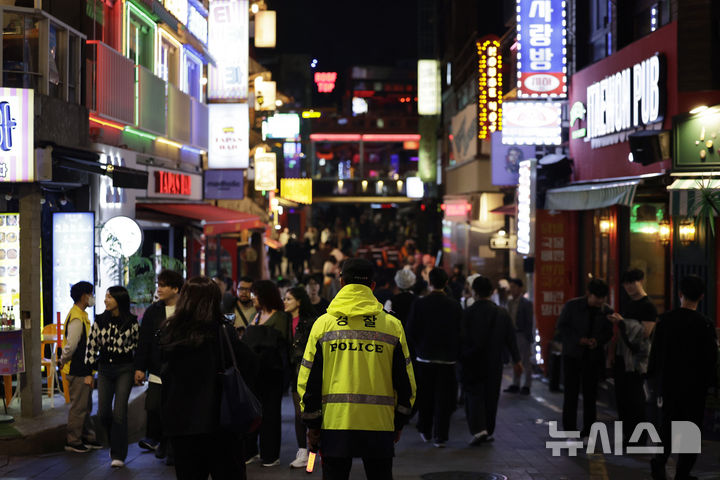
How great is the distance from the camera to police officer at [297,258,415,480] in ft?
20.7

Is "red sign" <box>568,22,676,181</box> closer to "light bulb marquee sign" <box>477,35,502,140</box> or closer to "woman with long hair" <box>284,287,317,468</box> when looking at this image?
"light bulb marquee sign" <box>477,35,502,140</box>

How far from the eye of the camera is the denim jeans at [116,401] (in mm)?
10234

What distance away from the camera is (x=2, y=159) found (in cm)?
1239

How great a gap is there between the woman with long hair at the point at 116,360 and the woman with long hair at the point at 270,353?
136cm

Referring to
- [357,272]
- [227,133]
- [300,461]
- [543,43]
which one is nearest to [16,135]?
[300,461]

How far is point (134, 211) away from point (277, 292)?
8.85 meters

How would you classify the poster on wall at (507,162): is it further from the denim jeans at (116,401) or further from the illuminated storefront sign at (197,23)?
the denim jeans at (116,401)

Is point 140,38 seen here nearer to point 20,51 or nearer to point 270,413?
point 20,51

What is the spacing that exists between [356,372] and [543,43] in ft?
46.7

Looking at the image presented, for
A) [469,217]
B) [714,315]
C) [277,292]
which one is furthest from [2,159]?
[469,217]

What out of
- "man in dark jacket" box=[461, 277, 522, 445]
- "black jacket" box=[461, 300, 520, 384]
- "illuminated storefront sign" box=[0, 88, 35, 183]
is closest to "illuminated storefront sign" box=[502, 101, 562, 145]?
"man in dark jacket" box=[461, 277, 522, 445]

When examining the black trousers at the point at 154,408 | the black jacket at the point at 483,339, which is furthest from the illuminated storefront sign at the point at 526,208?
the black trousers at the point at 154,408

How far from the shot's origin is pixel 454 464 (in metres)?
10.4

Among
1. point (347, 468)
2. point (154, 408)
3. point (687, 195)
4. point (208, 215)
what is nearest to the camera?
point (347, 468)
